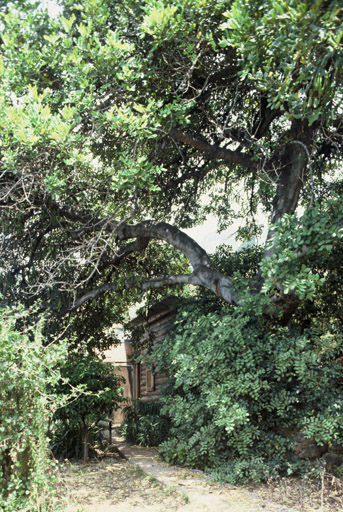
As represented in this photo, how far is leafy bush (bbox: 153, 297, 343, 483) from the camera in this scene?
712 cm

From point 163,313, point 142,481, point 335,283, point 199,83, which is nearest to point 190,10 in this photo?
point 199,83

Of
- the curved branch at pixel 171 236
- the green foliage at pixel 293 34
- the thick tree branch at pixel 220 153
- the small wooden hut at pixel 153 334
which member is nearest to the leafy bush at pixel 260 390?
the curved branch at pixel 171 236

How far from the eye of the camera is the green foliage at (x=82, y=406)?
9.23 meters

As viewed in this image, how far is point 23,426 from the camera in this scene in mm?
4105

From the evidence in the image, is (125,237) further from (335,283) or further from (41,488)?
(41,488)

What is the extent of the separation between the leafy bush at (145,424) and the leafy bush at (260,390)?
3117mm

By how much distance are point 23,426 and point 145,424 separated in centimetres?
780

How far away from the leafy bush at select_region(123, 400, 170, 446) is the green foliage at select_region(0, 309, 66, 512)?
7.28 m

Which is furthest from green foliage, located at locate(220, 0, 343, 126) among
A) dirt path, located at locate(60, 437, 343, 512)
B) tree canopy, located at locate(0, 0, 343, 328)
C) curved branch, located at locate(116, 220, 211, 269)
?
dirt path, located at locate(60, 437, 343, 512)

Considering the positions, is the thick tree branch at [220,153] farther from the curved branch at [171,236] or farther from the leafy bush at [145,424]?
the leafy bush at [145,424]

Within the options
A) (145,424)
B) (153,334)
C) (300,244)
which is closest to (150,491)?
(300,244)

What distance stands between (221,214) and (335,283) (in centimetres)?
420

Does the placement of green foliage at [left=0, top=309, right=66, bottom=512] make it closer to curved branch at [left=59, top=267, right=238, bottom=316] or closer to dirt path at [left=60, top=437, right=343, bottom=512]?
dirt path at [left=60, top=437, right=343, bottom=512]

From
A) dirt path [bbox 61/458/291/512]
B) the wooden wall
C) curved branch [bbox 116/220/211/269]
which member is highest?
curved branch [bbox 116/220/211/269]
